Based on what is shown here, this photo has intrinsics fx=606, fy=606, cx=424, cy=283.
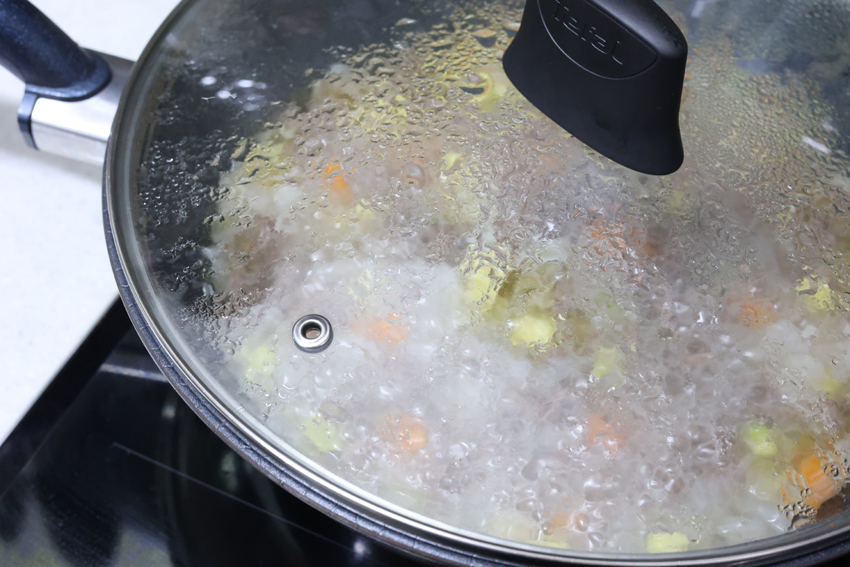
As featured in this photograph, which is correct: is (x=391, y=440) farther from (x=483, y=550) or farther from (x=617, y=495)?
(x=617, y=495)

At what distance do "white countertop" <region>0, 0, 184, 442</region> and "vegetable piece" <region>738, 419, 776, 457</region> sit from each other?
1.04 metres

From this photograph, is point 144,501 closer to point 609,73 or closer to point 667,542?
point 667,542

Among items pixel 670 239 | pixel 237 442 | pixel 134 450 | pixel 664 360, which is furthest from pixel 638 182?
pixel 134 450

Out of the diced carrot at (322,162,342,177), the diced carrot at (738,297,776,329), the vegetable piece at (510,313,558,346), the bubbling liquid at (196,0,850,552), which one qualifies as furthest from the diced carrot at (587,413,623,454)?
the diced carrot at (322,162,342,177)

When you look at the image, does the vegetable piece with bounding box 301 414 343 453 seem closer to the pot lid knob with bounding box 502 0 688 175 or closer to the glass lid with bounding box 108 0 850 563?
the glass lid with bounding box 108 0 850 563

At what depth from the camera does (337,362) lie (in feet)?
2.40

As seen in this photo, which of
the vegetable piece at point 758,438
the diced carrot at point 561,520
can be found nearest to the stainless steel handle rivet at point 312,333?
the diced carrot at point 561,520

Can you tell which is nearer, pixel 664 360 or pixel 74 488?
pixel 664 360

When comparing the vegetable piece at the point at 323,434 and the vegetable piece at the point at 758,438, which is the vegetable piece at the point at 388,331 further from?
the vegetable piece at the point at 758,438

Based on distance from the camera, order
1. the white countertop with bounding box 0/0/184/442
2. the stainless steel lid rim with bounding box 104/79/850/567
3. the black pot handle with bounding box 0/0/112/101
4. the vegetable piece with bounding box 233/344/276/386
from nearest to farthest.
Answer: the stainless steel lid rim with bounding box 104/79/850/567 < the vegetable piece with bounding box 233/344/276/386 < the black pot handle with bounding box 0/0/112/101 < the white countertop with bounding box 0/0/184/442

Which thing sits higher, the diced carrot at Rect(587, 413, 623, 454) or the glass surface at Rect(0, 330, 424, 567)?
the diced carrot at Rect(587, 413, 623, 454)

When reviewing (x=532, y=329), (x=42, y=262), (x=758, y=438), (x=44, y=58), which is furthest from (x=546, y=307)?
(x=42, y=262)

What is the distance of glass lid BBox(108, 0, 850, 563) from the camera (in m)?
0.67

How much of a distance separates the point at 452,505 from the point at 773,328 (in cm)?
44
